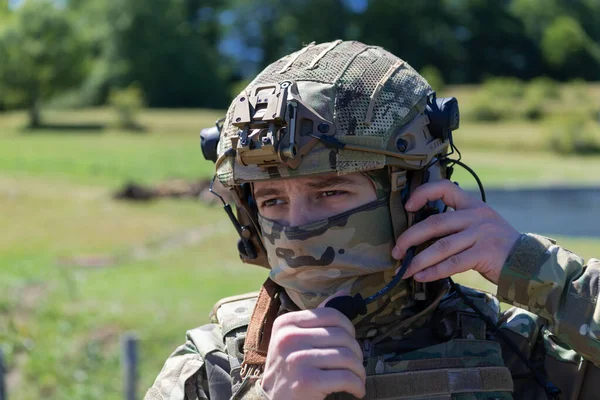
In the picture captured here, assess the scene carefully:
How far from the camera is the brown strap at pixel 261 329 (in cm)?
256

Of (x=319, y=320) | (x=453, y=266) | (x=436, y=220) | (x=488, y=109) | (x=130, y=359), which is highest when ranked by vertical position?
(x=436, y=220)

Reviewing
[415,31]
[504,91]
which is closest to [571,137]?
[504,91]

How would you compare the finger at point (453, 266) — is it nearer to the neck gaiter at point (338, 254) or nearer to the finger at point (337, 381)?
the neck gaiter at point (338, 254)

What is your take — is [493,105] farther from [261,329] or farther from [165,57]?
[261,329]

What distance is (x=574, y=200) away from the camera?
18.1 meters

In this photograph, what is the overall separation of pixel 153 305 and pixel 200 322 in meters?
1.11

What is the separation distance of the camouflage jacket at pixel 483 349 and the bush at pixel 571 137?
35469 millimetres

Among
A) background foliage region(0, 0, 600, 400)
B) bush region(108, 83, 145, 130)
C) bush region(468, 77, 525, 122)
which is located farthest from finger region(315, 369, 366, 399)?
bush region(468, 77, 525, 122)

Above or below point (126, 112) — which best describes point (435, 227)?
above

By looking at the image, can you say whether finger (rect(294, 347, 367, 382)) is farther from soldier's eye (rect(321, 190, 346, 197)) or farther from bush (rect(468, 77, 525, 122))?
bush (rect(468, 77, 525, 122))

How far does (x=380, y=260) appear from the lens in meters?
2.53

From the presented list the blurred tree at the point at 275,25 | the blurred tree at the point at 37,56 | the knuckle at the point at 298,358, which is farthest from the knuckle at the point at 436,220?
the blurred tree at the point at 275,25

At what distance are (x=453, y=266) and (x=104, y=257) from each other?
41.9ft

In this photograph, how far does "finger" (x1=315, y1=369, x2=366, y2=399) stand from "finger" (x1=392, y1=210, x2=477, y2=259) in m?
0.50
